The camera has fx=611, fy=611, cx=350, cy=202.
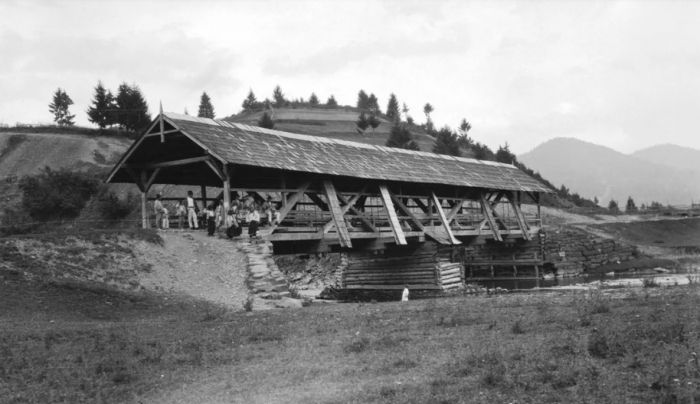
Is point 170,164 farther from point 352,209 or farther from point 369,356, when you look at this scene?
point 369,356

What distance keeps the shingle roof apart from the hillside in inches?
1652

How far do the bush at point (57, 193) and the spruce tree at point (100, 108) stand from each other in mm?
18033

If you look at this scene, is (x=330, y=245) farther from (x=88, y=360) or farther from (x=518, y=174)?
(x=518, y=174)

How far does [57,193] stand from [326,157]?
27269 mm

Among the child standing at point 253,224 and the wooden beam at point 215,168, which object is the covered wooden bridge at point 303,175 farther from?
the child standing at point 253,224

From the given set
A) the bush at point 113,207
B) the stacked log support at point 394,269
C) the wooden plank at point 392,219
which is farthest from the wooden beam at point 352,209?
the bush at point 113,207

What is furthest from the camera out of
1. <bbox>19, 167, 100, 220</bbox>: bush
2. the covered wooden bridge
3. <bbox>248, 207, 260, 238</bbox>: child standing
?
<bbox>19, 167, 100, 220</bbox>: bush

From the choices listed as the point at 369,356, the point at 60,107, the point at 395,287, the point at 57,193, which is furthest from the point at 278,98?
the point at 369,356

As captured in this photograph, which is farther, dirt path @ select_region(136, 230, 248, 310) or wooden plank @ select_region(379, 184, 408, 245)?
wooden plank @ select_region(379, 184, 408, 245)

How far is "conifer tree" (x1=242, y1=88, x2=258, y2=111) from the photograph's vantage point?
10102cm

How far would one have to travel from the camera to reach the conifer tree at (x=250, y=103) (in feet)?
331

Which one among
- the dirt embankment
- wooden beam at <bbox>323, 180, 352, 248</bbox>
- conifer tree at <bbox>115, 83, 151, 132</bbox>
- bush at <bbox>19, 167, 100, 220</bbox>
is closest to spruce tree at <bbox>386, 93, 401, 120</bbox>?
conifer tree at <bbox>115, 83, 151, 132</bbox>

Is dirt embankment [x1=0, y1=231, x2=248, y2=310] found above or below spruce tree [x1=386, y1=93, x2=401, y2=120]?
below

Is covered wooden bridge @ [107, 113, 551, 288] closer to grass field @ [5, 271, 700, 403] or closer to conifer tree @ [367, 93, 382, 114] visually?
grass field @ [5, 271, 700, 403]
